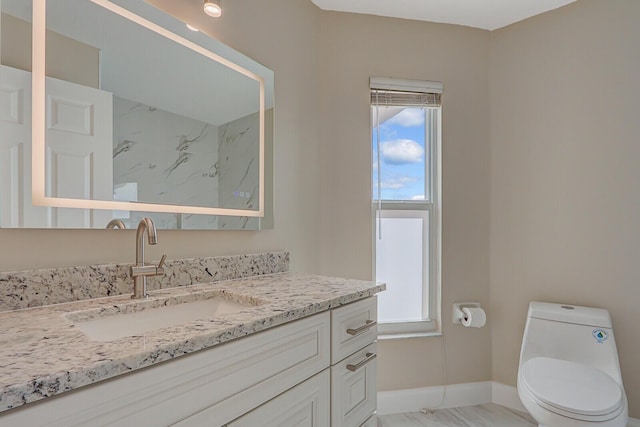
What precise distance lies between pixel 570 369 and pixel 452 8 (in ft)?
6.69

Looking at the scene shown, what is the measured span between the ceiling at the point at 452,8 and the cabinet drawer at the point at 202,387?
1.82 meters

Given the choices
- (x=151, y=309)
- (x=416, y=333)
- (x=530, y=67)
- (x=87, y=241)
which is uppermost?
(x=530, y=67)

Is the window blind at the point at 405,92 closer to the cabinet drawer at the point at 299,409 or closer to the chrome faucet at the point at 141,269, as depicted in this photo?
the chrome faucet at the point at 141,269

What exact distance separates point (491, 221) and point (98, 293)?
2.18 metres

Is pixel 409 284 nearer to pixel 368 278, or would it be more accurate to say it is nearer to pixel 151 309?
pixel 368 278

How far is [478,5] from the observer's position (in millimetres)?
1988

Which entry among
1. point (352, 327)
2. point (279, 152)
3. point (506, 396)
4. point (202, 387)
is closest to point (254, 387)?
point (202, 387)

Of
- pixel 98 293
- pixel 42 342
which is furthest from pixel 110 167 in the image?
pixel 42 342

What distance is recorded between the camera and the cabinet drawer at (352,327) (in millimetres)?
1091

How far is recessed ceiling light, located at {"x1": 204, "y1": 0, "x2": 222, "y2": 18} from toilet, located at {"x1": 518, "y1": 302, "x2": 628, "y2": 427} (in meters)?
2.06

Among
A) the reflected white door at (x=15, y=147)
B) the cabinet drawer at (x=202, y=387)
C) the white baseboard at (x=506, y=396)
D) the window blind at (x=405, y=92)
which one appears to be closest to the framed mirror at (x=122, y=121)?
the reflected white door at (x=15, y=147)

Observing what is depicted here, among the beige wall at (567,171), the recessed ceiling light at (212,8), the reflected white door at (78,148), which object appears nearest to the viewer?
the reflected white door at (78,148)

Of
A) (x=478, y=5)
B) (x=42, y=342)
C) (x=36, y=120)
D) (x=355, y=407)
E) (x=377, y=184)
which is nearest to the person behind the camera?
(x=42, y=342)

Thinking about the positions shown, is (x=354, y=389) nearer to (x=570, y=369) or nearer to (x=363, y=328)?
(x=363, y=328)
